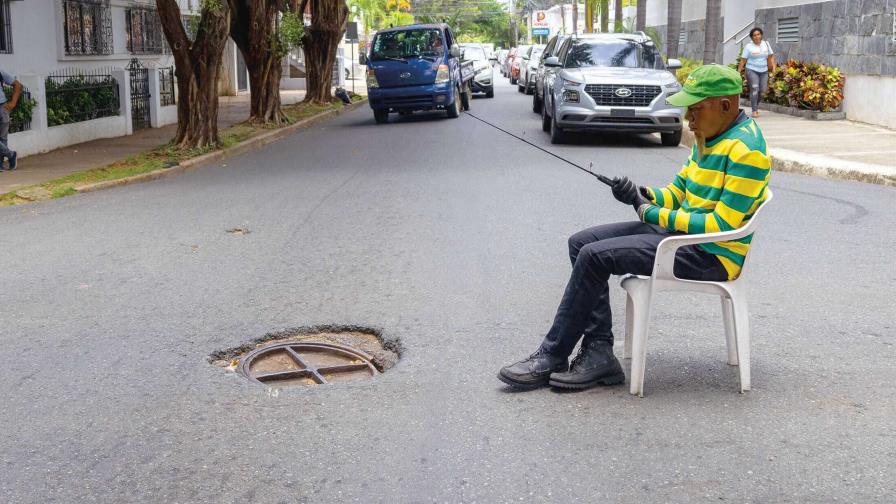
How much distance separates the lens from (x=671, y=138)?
1708 centimetres

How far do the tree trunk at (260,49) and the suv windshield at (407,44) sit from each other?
234cm

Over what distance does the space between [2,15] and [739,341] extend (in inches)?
666

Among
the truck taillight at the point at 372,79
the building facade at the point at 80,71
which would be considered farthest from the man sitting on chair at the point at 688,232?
the truck taillight at the point at 372,79

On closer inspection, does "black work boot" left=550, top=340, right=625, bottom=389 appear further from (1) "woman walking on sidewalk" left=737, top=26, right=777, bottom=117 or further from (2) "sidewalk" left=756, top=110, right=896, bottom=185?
(1) "woman walking on sidewalk" left=737, top=26, right=777, bottom=117

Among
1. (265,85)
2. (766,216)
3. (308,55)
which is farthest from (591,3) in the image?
(766,216)

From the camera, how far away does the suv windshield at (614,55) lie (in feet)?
57.4

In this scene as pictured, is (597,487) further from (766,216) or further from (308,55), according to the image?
(308,55)

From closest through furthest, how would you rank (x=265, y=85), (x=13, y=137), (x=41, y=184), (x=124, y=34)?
(x=41, y=184), (x=13, y=137), (x=265, y=85), (x=124, y=34)

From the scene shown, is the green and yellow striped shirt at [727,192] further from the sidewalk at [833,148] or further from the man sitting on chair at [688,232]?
the sidewalk at [833,148]

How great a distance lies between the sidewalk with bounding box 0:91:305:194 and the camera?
13.5 metres

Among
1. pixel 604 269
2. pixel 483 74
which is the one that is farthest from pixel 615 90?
pixel 483 74

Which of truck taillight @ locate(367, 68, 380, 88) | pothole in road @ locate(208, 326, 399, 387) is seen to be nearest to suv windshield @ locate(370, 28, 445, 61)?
truck taillight @ locate(367, 68, 380, 88)

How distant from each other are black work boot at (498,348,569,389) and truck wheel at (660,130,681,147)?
41.6 ft

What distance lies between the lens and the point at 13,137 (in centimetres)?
1556
